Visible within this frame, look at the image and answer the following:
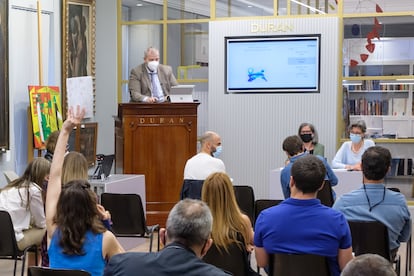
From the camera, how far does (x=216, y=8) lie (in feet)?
34.4

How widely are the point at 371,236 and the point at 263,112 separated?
19.6 feet

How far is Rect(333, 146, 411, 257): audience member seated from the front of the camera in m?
4.32

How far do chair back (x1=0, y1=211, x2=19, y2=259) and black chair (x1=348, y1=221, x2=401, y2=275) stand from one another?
2.57 metres

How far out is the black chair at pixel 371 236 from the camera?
13.7ft

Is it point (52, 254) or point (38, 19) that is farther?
point (38, 19)

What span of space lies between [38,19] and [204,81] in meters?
2.84

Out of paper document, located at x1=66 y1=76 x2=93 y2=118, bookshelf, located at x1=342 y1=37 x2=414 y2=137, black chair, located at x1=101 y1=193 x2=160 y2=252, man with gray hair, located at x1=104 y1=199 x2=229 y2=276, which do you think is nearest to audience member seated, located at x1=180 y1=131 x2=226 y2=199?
black chair, located at x1=101 y1=193 x2=160 y2=252

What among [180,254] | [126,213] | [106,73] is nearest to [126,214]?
[126,213]

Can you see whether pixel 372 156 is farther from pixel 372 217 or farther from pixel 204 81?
pixel 204 81

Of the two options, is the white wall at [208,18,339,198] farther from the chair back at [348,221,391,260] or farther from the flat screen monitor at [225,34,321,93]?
the chair back at [348,221,391,260]

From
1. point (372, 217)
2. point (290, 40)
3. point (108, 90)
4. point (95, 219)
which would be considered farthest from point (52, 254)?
point (108, 90)

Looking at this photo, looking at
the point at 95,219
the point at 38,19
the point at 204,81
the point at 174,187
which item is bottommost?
the point at 174,187

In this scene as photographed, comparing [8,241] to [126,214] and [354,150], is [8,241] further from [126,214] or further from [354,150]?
[354,150]

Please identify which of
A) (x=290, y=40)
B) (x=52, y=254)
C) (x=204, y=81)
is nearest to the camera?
(x=52, y=254)
